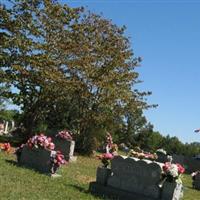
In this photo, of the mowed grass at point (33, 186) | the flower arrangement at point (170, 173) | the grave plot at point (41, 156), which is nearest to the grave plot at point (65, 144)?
the grave plot at point (41, 156)

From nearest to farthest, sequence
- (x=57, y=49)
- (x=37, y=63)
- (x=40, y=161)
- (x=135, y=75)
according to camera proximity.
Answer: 1. (x=40, y=161)
2. (x=37, y=63)
3. (x=57, y=49)
4. (x=135, y=75)

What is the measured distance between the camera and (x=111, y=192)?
15.8 meters

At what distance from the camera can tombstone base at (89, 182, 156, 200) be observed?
15.3m

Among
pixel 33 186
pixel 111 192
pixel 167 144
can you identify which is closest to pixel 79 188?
pixel 111 192

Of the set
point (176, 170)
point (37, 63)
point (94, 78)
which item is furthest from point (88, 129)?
point (176, 170)

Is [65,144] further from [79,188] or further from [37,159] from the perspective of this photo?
[79,188]

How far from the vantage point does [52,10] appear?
29.6 meters

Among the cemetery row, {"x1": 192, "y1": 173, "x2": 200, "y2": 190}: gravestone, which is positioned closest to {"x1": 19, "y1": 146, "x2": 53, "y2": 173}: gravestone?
the cemetery row

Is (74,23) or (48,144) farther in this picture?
(74,23)

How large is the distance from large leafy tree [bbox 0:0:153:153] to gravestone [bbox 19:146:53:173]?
1002 cm

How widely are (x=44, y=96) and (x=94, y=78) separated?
441 cm

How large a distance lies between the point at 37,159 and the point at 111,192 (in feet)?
12.7

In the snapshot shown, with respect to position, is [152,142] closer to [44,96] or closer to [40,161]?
[44,96]

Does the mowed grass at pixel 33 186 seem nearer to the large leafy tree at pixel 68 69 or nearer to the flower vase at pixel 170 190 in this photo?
the flower vase at pixel 170 190
